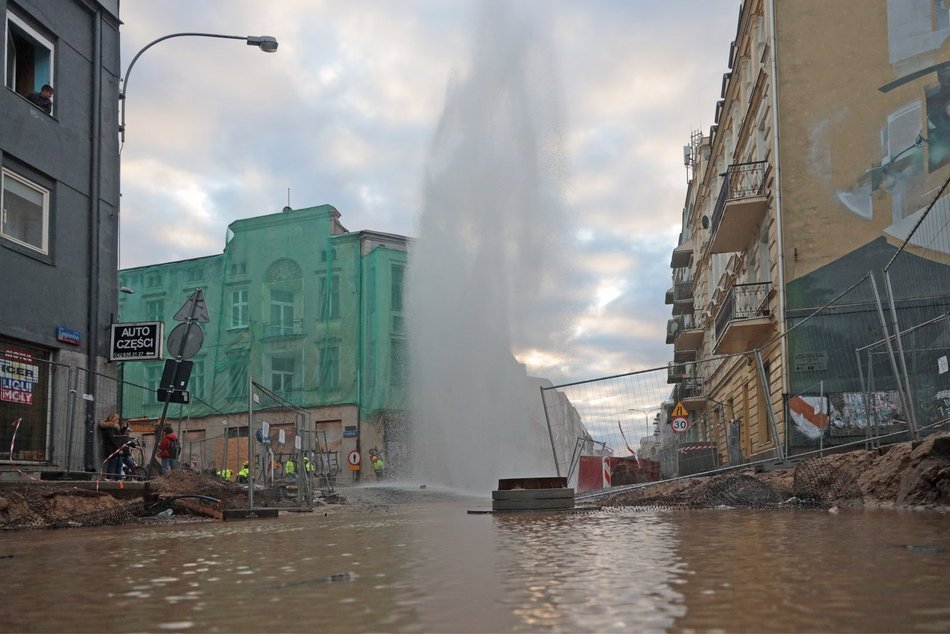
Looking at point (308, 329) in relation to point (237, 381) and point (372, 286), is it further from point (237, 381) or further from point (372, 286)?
point (237, 381)

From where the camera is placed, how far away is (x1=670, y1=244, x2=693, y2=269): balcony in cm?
5366

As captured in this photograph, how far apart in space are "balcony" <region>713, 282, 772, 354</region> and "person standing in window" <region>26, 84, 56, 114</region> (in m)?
16.4

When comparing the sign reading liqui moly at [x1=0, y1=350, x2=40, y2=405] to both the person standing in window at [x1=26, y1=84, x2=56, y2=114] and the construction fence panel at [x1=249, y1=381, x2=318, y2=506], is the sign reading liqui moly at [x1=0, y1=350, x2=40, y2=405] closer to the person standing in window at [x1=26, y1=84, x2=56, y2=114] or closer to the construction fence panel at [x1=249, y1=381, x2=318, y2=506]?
the construction fence panel at [x1=249, y1=381, x2=318, y2=506]

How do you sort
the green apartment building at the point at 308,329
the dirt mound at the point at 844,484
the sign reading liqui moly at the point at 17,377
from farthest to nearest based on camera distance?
the green apartment building at the point at 308,329 < the sign reading liqui moly at the point at 17,377 < the dirt mound at the point at 844,484

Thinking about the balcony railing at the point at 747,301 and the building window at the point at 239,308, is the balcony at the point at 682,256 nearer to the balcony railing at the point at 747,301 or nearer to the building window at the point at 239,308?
the building window at the point at 239,308

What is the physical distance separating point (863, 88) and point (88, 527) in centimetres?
2028

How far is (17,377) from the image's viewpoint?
14.0m

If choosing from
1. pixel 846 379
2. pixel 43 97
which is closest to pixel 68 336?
pixel 43 97

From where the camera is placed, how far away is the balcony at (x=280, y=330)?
4659 centimetres

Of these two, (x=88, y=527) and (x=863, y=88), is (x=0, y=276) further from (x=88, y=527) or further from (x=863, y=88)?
(x=863, y=88)

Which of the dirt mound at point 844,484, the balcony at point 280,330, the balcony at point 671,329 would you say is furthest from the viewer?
the balcony at point 671,329

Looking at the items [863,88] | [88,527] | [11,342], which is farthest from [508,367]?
[88,527]

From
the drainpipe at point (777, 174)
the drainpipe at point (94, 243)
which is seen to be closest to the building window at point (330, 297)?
the drainpipe at point (777, 174)

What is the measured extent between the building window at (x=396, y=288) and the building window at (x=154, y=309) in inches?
495
